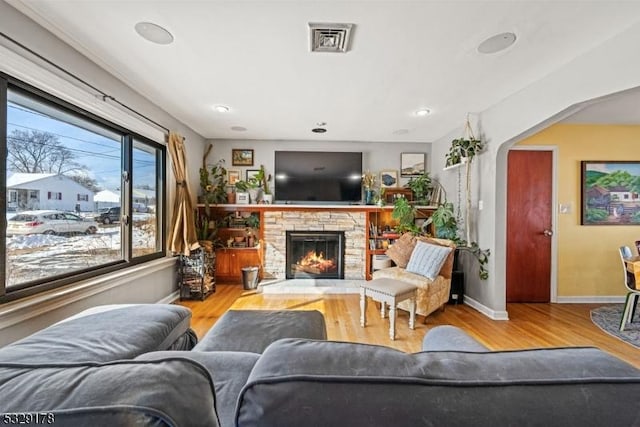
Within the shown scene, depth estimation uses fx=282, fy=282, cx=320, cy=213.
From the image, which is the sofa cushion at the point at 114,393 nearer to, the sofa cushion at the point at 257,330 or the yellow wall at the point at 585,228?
the sofa cushion at the point at 257,330

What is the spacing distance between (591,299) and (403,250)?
8.51 feet

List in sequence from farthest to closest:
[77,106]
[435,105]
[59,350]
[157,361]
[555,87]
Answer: [435,105], [555,87], [77,106], [59,350], [157,361]

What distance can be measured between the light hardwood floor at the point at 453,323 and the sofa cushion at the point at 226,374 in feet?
5.74

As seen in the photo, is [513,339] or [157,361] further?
[513,339]

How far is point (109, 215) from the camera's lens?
2.73 metres

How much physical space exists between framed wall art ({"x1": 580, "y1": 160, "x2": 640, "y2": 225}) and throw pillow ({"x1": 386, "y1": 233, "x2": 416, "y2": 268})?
2.31 metres

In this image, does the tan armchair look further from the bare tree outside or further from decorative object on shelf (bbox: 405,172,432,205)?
the bare tree outside

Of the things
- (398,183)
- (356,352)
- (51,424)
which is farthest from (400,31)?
(398,183)

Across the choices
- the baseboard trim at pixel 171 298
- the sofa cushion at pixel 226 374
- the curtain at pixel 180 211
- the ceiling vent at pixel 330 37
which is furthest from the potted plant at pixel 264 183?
the sofa cushion at pixel 226 374

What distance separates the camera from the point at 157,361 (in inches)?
21.1

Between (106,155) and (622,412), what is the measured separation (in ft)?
11.5

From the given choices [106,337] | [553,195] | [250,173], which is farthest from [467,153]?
[106,337]

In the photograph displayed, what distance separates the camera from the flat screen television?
4742 mm

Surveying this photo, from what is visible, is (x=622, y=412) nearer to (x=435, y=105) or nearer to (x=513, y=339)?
(x=513, y=339)
